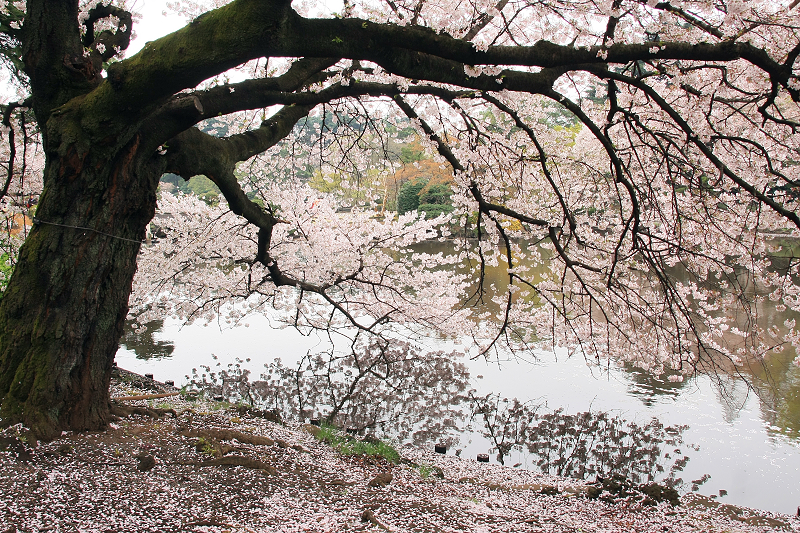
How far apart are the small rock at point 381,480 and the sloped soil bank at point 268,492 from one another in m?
0.02

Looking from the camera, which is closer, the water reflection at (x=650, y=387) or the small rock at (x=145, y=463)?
the small rock at (x=145, y=463)

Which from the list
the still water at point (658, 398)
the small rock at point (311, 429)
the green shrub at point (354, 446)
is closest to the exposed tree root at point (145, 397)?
the small rock at point (311, 429)

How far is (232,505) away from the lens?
286 centimetres

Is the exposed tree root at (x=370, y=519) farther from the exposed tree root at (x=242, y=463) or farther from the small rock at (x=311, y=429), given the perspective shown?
the small rock at (x=311, y=429)

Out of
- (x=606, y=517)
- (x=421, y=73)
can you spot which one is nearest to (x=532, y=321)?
(x=606, y=517)

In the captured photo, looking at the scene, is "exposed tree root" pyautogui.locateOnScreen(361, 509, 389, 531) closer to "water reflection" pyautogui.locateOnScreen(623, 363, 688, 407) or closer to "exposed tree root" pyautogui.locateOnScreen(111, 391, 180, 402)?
"exposed tree root" pyautogui.locateOnScreen(111, 391, 180, 402)

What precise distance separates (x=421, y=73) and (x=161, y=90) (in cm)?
161

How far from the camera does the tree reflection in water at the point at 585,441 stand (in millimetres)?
6031

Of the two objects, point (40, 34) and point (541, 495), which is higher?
point (40, 34)

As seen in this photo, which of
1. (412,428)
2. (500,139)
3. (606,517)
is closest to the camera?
(606,517)

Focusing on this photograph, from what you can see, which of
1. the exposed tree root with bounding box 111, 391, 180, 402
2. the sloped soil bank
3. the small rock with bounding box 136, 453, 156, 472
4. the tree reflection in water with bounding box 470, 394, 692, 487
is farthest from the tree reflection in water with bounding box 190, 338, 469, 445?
the small rock with bounding box 136, 453, 156, 472

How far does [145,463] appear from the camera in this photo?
120 inches

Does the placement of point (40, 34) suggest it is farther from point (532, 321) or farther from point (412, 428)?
point (532, 321)

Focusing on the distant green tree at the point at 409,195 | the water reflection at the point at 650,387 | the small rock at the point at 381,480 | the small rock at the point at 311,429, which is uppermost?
the distant green tree at the point at 409,195
